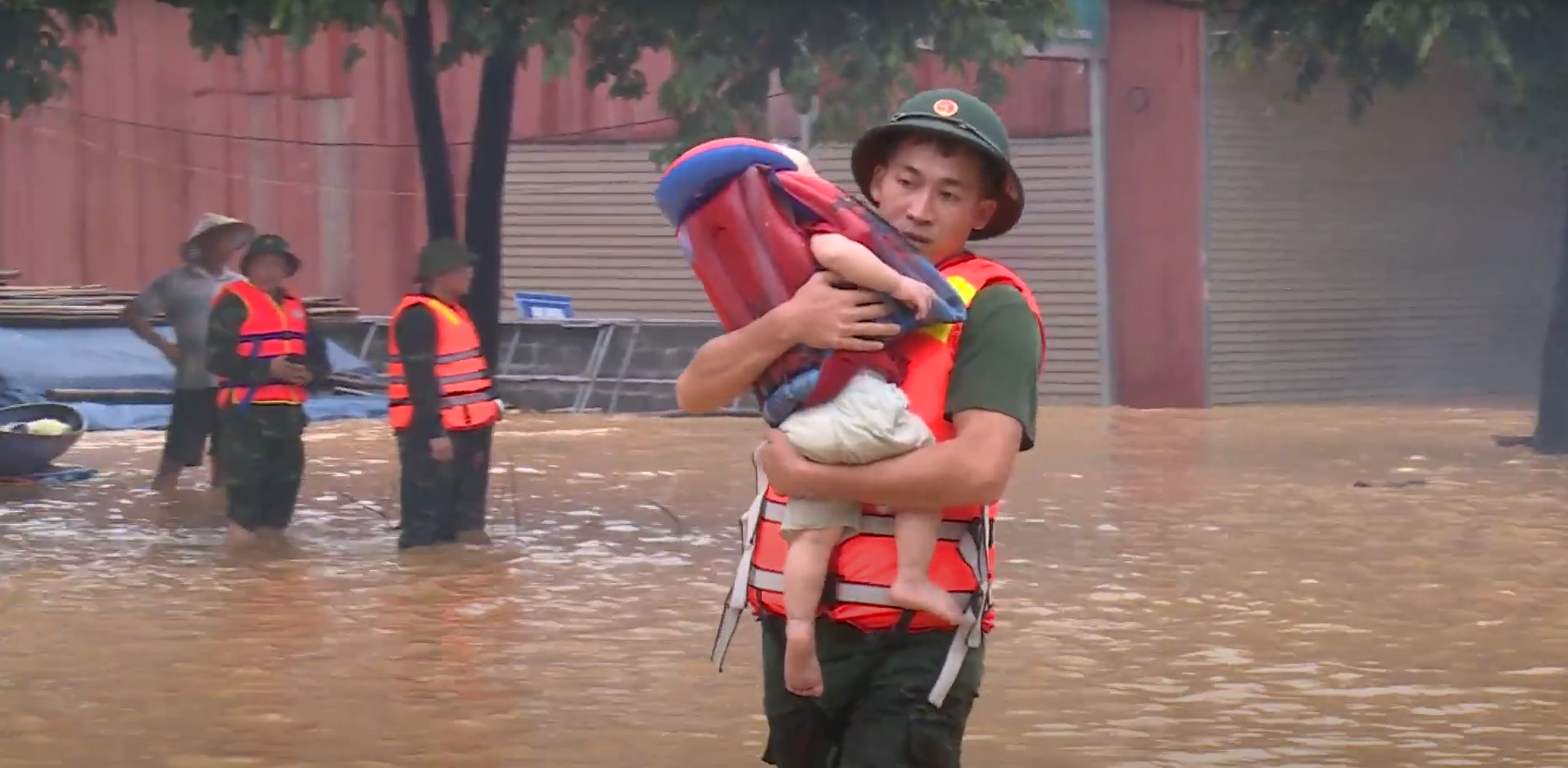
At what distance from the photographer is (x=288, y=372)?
1263 centimetres

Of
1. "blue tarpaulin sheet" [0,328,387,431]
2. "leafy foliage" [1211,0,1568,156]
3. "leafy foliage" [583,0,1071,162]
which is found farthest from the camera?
→ "blue tarpaulin sheet" [0,328,387,431]

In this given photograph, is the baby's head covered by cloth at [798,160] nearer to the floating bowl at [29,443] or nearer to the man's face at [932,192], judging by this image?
the man's face at [932,192]

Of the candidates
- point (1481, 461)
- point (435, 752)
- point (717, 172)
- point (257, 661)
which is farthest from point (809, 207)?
point (1481, 461)

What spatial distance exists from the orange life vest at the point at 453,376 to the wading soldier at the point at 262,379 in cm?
85

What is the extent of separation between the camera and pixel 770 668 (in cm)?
425

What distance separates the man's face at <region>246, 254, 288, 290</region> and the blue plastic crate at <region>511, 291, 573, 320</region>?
43.3 feet

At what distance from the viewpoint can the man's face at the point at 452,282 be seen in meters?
11.8

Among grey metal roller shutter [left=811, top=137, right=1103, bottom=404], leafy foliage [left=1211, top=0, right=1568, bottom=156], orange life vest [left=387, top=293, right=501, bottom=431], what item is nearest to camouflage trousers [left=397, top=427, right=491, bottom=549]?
orange life vest [left=387, top=293, right=501, bottom=431]

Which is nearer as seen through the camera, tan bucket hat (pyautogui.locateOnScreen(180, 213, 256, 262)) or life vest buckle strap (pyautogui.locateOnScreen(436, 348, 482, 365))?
life vest buckle strap (pyautogui.locateOnScreen(436, 348, 482, 365))

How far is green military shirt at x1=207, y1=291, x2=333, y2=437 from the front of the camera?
1259 centimetres

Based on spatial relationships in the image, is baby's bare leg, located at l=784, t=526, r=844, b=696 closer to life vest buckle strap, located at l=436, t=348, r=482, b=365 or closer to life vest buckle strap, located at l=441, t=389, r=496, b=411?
life vest buckle strap, located at l=436, t=348, r=482, b=365

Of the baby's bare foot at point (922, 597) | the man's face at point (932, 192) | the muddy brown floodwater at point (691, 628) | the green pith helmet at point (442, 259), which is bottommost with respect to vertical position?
the muddy brown floodwater at point (691, 628)

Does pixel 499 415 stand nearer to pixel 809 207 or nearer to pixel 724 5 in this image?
pixel 724 5

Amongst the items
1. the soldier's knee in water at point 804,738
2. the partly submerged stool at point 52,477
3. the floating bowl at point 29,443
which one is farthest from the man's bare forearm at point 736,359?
the partly submerged stool at point 52,477
